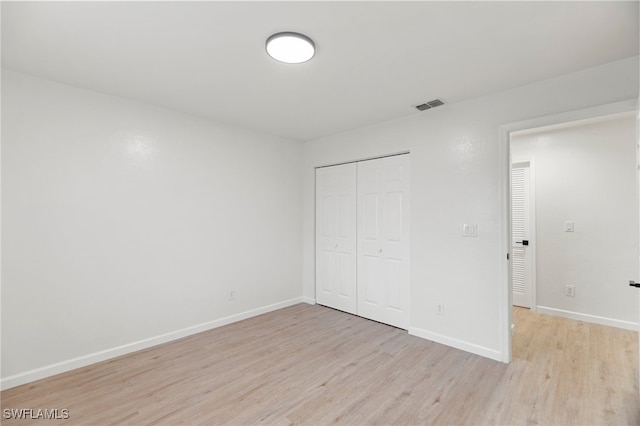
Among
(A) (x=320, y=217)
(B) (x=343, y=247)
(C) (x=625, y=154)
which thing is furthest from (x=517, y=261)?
(A) (x=320, y=217)

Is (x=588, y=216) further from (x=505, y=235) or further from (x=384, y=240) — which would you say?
(x=384, y=240)

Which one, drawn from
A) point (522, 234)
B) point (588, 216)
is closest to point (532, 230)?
point (522, 234)

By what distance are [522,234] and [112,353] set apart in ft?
17.2

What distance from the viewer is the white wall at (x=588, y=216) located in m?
3.56

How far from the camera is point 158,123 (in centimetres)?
322

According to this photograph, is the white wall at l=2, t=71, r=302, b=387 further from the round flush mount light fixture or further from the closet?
the round flush mount light fixture

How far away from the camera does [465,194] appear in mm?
3027

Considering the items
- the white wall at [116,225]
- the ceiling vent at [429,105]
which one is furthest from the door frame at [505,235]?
the white wall at [116,225]

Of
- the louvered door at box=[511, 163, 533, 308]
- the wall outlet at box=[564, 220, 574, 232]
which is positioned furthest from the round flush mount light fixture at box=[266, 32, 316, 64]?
the wall outlet at box=[564, 220, 574, 232]

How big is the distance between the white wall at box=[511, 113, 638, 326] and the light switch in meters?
1.90

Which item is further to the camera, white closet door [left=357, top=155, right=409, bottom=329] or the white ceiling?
white closet door [left=357, top=155, right=409, bottom=329]

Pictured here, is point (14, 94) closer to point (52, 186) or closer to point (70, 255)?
point (52, 186)

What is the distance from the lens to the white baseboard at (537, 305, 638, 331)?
3.51m

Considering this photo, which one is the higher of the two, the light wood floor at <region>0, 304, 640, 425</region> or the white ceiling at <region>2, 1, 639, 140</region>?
the white ceiling at <region>2, 1, 639, 140</region>
